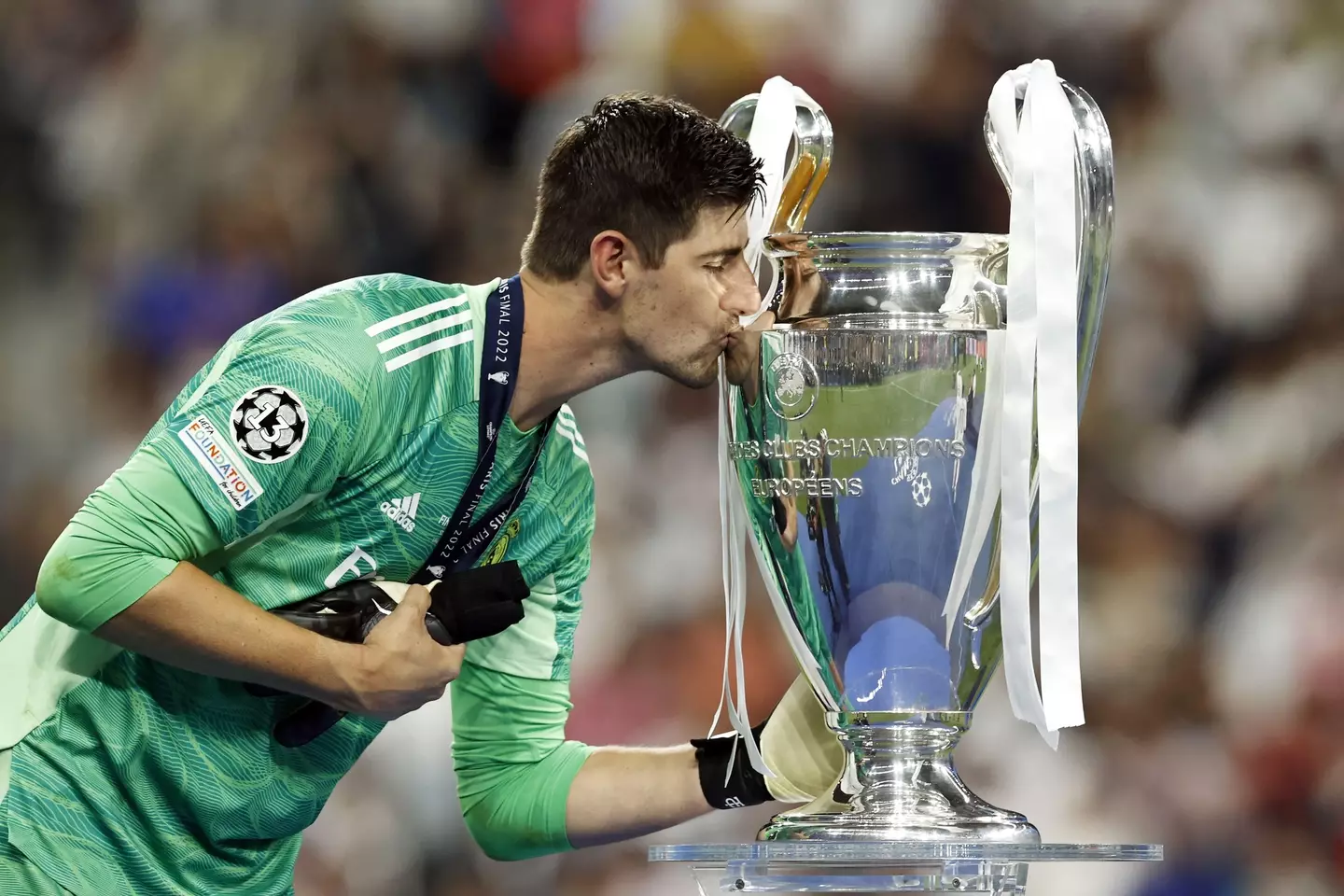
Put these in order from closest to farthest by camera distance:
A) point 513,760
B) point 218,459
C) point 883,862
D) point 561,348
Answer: point 883,862 < point 218,459 < point 561,348 < point 513,760

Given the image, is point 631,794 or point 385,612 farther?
point 631,794

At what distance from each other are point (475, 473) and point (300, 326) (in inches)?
9.7

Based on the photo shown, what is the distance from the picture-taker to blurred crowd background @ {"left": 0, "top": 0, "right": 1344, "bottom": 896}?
2.93 metres

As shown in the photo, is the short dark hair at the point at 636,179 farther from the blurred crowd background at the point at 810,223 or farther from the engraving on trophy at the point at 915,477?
the blurred crowd background at the point at 810,223

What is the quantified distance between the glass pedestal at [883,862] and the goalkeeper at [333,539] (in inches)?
16.6

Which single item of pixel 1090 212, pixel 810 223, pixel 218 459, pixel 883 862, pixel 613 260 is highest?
pixel 810 223

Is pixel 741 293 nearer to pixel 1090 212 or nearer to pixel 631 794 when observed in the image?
pixel 1090 212

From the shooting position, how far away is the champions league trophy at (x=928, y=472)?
3.86ft

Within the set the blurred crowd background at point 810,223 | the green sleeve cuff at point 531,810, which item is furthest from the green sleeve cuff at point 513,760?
the blurred crowd background at point 810,223

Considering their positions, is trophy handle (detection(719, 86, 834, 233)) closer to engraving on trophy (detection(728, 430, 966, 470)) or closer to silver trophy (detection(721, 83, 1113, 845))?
silver trophy (detection(721, 83, 1113, 845))

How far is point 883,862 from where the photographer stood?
1097 mm

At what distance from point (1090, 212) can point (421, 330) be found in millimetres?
728

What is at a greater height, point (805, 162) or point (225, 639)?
point (805, 162)

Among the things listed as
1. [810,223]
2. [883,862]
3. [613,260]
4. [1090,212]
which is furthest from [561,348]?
[810,223]
